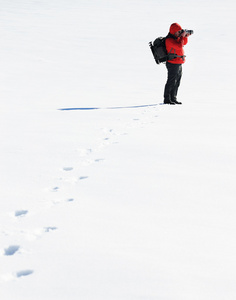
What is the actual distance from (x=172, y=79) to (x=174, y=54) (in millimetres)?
506

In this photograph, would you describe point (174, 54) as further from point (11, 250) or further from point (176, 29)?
point (11, 250)

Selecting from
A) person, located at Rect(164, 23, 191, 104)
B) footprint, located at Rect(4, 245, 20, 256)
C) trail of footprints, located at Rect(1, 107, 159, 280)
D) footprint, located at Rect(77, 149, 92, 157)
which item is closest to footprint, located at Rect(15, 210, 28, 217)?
trail of footprints, located at Rect(1, 107, 159, 280)

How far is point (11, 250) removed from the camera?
2682 mm

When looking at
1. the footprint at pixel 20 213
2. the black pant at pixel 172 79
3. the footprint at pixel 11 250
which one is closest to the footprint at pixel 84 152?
the footprint at pixel 20 213

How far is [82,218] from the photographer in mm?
3072

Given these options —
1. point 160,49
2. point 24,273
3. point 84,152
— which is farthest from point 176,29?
point 24,273

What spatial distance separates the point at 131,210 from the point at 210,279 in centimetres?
95

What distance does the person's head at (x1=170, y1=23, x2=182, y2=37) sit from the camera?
6.59m

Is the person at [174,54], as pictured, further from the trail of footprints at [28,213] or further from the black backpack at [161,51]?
the trail of footprints at [28,213]

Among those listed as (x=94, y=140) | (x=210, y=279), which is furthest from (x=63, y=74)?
(x=210, y=279)

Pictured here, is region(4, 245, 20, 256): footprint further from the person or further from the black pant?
the black pant

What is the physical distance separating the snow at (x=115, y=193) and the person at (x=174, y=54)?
16.5 inches

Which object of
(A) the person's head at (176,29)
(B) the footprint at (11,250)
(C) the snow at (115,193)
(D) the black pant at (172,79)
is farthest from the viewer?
(D) the black pant at (172,79)

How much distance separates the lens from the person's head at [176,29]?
659 centimetres
